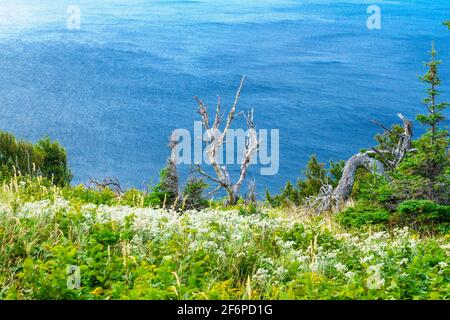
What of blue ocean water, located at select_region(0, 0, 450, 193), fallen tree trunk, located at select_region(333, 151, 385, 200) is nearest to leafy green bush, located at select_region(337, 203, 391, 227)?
fallen tree trunk, located at select_region(333, 151, 385, 200)

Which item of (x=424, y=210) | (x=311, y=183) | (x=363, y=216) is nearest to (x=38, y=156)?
(x=311, y=183)

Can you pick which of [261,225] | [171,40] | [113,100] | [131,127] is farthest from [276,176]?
[171,40]

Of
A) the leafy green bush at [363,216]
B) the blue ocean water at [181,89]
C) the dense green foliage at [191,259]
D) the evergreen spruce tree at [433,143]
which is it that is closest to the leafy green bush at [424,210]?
the leafy green bush at [363,216]

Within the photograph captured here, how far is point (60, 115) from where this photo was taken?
128 meters

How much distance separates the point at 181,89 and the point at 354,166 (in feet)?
376

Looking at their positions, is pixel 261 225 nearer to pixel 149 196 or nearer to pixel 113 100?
pixel 149 196

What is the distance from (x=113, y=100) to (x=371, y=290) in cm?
13426

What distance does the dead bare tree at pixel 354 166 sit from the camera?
17031 millimetres

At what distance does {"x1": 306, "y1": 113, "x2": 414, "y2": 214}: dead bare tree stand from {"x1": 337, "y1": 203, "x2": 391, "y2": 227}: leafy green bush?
3.62 m

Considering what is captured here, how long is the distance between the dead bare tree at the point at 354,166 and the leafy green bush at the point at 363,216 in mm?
3615

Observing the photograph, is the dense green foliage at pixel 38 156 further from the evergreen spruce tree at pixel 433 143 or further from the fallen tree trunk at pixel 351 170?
the evergreen spruce tree at pixel 433 143

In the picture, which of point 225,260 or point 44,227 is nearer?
point 225,260

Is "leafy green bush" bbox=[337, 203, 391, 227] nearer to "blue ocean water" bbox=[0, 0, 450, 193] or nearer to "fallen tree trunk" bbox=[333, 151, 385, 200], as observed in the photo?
"fallen tree trunk" bbox=[333, 151, 385, 200]

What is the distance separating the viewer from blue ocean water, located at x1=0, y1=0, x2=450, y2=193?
106312 mm
